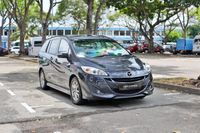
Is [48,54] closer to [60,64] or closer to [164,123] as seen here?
[60,64]

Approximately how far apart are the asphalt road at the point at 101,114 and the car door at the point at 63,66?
458 millimetres

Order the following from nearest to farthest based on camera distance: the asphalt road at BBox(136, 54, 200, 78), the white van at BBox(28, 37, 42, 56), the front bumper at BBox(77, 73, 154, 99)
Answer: the front bumper at BBox(77, 73, 154, 99), the asphalt road at BBox(136, 54, 200, 78), the white van at BBox(28, 37, 42, 56)

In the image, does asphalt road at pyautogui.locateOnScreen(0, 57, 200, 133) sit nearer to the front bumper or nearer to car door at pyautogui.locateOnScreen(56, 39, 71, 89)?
the front bumper

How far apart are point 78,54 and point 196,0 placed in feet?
101

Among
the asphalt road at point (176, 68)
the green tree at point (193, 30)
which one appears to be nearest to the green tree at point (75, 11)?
the green tree at point (193, 30)

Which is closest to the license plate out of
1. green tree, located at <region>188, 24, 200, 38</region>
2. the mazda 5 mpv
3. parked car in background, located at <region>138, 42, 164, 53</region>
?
the mazda 5 mpv

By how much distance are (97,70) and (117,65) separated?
0.51m

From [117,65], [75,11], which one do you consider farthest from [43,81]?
[75,11]

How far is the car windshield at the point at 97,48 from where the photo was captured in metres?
10.2

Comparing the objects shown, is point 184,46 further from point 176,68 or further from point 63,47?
point 63,47

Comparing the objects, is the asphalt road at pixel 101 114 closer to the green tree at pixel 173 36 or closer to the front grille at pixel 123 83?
the front grille at pixel 123 83

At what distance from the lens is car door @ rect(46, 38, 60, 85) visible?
1133 cm

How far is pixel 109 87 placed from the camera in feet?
30.1

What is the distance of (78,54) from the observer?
1014 centimetres
